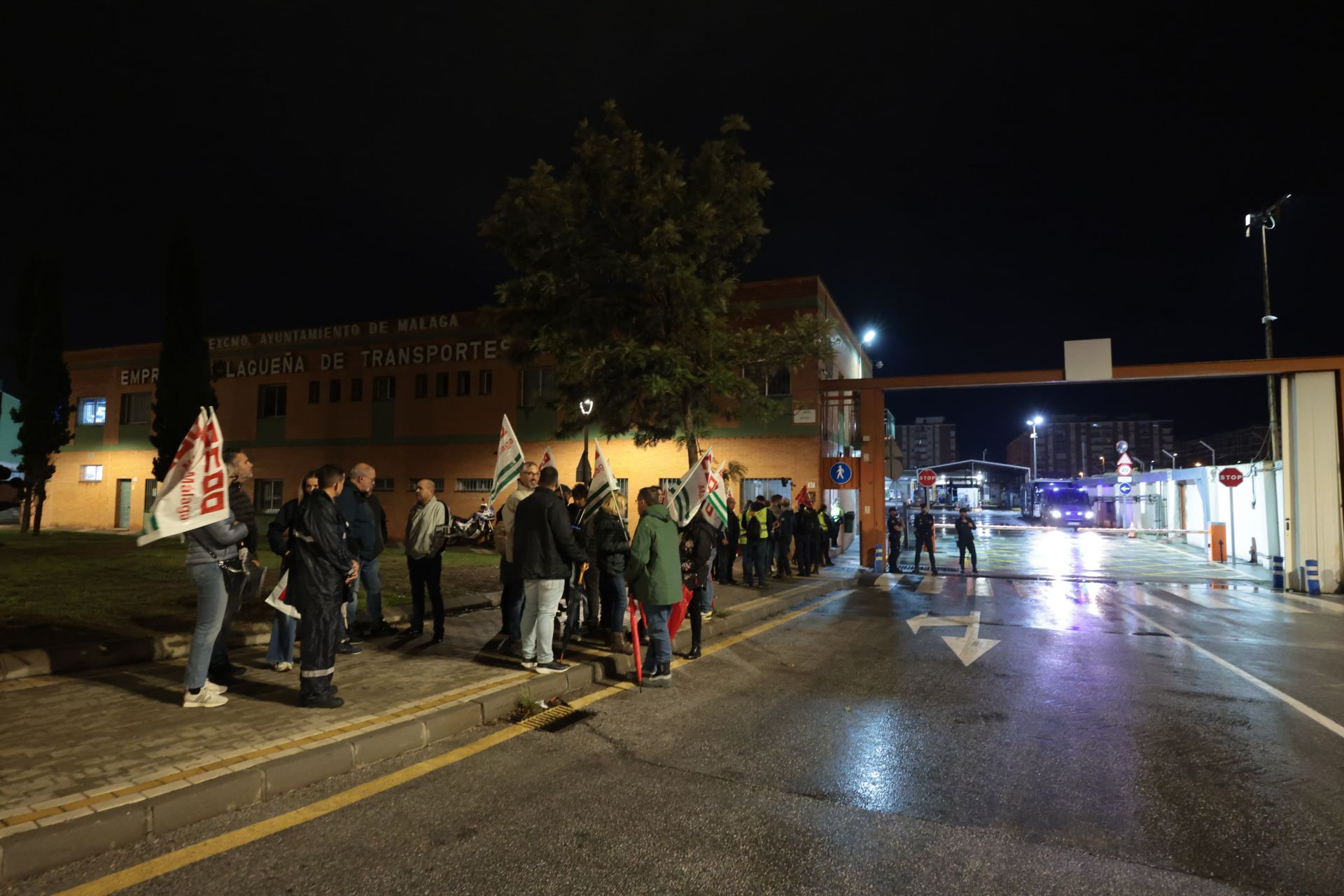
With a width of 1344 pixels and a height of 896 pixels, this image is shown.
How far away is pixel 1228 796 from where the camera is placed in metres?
4.30

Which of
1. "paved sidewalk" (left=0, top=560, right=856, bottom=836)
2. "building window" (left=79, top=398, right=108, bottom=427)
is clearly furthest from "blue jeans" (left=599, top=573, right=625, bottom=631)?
"building window" (left=79, top=398, right=108, bottom=427)

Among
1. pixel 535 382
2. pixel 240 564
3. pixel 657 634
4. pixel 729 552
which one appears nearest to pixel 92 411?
pixel 535 382

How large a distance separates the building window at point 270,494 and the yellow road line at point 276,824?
29.5 meters

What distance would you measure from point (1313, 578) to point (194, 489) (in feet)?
66.2

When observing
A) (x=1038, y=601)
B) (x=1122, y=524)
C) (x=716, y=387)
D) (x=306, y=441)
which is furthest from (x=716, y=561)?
(x=1122, y=524)

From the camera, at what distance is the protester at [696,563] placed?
8.07 meters

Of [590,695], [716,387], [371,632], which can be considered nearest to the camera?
[590,695]

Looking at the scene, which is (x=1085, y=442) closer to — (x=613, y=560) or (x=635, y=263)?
(x=635, y=263)

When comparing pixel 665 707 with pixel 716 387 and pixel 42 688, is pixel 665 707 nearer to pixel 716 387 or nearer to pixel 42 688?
pixel 42 688

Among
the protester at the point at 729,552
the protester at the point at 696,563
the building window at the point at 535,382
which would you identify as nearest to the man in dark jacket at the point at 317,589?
the protester at the point at 696,563

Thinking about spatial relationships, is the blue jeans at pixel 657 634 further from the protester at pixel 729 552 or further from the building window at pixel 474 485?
the building window at pixel 474 485

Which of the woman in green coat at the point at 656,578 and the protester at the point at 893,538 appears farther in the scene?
the protester at the point at 893,538

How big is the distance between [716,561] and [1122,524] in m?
36.9

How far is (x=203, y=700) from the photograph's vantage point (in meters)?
5.36
